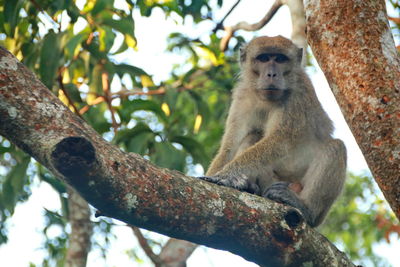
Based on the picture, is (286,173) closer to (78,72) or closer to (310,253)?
(310,253)

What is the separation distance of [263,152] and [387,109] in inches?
110

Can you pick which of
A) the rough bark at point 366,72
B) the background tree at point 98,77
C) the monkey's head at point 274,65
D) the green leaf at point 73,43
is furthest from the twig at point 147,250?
the rough bark at point 366,72

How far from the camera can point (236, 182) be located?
6.29 m

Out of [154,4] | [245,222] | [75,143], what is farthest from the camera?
[154,4]

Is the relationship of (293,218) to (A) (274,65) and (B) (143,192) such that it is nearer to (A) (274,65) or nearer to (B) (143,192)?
(B) (143,192)

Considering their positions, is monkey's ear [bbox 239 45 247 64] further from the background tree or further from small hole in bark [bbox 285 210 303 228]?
small hole in bark [bbox 285 210 303 228]

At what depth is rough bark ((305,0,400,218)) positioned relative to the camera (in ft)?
13.6

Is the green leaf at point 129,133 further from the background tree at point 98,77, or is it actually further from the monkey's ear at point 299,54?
the monkey's ear at point 299,54

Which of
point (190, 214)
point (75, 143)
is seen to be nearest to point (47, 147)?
point (75, 143)

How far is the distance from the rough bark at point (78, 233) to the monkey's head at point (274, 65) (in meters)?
2.53

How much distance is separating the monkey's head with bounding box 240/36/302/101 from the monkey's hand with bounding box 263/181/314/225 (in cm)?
132

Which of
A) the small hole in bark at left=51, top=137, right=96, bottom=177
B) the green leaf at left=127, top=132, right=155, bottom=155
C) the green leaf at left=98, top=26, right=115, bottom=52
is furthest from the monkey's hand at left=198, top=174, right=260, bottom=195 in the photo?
the small hole in bark at left=51, top=137, right=96, bottom=177

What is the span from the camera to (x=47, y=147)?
3725mm

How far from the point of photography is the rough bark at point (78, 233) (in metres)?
6.85
